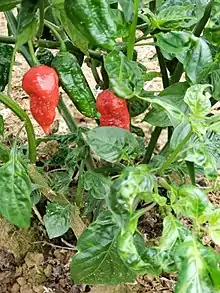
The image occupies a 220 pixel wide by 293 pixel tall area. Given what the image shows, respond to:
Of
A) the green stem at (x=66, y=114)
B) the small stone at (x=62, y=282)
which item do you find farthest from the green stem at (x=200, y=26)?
the small stone at (x=62, y=282)

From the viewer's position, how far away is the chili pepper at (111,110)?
2.99 feet

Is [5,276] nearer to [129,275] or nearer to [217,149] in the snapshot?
[129,275]

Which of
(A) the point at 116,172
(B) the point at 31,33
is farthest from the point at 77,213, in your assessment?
(B) the point at 31,33

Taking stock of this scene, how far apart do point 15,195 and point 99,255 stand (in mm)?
144

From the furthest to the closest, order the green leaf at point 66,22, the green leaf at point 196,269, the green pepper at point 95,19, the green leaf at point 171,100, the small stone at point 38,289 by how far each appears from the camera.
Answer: the small stone at point 38,289 < the green leaf at point 171,100 < the green leaf at point 66,22 < the green pepper at point 95,19 < the green leaf at point 196,269

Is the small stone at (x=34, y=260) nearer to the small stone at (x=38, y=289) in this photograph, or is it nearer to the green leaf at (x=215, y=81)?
the small stone at (x=38, y=289)

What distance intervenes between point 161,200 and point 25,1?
0.30 m

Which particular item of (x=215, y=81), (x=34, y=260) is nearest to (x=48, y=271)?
(x=34, y=260)

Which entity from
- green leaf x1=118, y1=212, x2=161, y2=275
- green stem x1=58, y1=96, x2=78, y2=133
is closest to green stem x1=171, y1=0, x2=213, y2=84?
green stem x1=58, y1=96, x2=78, y2=133

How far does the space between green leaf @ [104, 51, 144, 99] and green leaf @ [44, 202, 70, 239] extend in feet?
1.07

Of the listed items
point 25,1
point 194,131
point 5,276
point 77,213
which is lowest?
point 5,276

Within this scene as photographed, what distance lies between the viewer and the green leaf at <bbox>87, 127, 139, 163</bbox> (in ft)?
2.98

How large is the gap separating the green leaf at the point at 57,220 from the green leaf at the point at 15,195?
0.20 meters

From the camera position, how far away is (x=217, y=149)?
2.94ft
